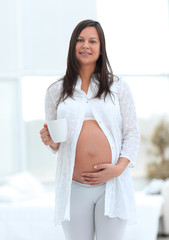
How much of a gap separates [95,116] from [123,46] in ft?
11.1

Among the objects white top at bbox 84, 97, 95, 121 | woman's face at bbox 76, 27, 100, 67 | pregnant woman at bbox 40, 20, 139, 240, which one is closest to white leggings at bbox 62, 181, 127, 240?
pregnant woman at bbox 40, 20, 139, 240

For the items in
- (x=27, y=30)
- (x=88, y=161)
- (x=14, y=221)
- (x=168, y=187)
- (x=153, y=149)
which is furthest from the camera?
(x=153, y=149)

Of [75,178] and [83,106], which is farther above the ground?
Answer: [83,106]

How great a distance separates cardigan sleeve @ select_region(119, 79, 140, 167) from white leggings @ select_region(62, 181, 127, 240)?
170mm

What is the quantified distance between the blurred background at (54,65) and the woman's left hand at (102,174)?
3.02 meters

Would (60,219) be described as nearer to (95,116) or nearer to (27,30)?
(95,116)

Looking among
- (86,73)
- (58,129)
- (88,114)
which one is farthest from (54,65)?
(58,129)

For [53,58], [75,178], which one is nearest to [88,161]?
[75,178]

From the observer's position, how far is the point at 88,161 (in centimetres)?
168

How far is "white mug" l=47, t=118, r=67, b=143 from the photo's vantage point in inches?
62.2

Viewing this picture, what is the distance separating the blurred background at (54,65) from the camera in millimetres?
4691

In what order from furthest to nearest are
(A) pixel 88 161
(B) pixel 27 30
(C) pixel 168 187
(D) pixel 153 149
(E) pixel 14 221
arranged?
1. (D) pixel 153 149
2. (B) pixel 27 30
3. (C) pixel 168 187
4. (E) pixel 14 221
5. (A) pixel 88 161

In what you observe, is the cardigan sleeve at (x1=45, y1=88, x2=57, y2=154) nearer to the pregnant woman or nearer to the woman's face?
the pregnant woman

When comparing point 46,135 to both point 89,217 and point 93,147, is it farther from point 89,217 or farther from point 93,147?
point 89,217
